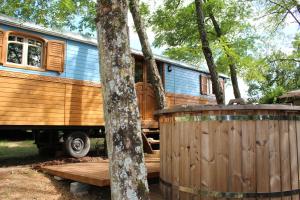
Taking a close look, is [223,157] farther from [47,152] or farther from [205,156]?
[47,152]

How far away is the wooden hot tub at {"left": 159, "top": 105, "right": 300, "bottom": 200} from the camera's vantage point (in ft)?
14.7

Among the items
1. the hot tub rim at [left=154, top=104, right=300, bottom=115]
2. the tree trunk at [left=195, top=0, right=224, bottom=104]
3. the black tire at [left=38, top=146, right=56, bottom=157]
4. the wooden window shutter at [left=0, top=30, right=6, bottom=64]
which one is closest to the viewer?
the hot tub rim at [left=154, top=104, right=300, bottom=115]

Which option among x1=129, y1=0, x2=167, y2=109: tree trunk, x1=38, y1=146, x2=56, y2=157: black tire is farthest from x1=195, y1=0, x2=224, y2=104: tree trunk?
x1=38, y1=146, x2=56, y2=157: black tire

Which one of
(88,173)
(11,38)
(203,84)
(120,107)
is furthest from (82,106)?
(203,84)

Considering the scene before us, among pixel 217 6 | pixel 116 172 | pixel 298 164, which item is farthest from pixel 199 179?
pixel 217 6

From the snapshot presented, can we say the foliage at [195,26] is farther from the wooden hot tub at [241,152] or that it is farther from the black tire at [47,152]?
the wooden hot tub at [241,152]

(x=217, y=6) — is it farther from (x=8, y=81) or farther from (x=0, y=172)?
(x=0, y=172)

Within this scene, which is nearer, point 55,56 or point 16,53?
point 16,53

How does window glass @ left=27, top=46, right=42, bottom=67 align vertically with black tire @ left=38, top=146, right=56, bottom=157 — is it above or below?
above

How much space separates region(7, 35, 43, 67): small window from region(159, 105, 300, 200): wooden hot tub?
5178 millimetres

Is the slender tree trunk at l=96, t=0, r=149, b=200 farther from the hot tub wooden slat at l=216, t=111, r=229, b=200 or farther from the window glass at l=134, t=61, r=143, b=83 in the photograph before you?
the window glass at l=134, t=61, r=143, b=83

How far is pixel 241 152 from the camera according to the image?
4.48m

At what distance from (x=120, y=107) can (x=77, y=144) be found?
23.1 feet

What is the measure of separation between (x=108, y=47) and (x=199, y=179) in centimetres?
251
